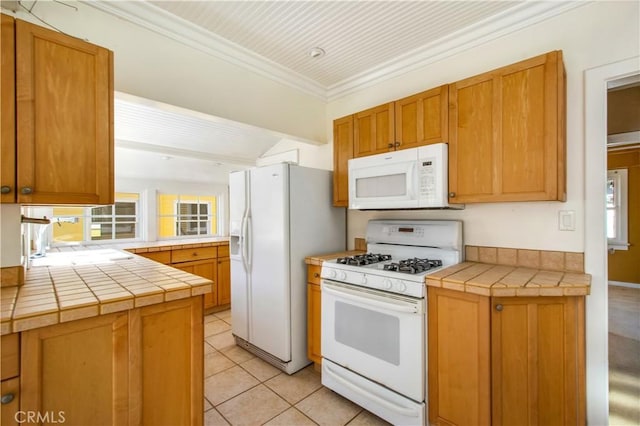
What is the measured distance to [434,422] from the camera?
5.36 feet

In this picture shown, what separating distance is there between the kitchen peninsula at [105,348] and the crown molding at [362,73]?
1.59 meters

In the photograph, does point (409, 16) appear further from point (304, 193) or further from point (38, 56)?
point (38, 56)

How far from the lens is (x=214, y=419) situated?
1.82m

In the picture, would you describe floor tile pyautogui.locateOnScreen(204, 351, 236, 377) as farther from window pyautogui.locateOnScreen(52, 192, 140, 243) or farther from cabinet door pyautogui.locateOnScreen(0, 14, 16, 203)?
window pyautogui.locateOnScreen(52, 192, 140, 243)

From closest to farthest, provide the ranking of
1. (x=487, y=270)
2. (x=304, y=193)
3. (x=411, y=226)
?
(x=487, y=270) < (x=411, y=226) < (x=304, y=193)

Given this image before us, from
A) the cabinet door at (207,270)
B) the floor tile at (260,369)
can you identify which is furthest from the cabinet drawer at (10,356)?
the cabinet door at (207,270)

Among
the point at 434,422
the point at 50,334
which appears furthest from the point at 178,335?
the point at 434,422

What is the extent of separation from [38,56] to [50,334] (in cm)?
116

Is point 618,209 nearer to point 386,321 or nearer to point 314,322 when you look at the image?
point 386,321

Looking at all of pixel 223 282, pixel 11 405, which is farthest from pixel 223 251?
pixel 11 405

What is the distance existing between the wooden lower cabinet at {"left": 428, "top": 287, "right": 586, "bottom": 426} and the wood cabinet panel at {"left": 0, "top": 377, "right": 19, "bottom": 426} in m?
→ 1.84

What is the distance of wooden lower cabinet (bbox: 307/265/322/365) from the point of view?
234 cm

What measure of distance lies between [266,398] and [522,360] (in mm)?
1614

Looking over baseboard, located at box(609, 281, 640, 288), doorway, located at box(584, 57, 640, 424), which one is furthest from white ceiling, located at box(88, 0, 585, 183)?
baseboard, located at box(609, 281, 640, 288)
